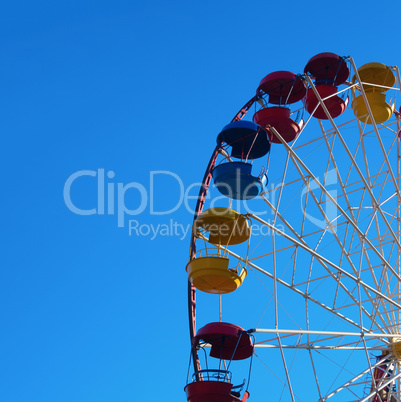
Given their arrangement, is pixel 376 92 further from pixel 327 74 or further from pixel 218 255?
pixel 218 255

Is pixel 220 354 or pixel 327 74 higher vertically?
pixel 327 74

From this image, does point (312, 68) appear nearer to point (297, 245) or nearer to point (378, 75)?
point (378, 75)

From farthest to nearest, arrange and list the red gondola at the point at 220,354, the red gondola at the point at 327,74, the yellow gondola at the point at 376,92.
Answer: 1. the yellow gondola at the point at 376,92
2. the red gondola at the point at 327,74
3. the red gondola at the point at 220,354

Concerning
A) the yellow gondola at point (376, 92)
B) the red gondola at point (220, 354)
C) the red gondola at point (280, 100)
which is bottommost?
the red gondola at point (220, 354)

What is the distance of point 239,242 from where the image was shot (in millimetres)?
15602

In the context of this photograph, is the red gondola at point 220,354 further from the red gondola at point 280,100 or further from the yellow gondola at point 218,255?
the red gondola at point 280,100

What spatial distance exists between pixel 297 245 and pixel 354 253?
6.49 feet

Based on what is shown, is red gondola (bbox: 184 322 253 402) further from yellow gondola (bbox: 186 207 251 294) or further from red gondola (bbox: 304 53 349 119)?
red gondola (bbox: 304 53 349 119)

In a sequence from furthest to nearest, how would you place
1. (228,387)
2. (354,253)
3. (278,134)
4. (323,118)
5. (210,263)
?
(323,118), (354,253), (278,134), (210,263), (228,387)

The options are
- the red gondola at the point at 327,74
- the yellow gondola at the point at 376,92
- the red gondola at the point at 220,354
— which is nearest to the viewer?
the red gondola at the point at 220,354

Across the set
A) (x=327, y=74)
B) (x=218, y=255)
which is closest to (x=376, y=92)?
(x=327, y=74)

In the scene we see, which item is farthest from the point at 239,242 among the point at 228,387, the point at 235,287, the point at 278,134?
the point at 228,387

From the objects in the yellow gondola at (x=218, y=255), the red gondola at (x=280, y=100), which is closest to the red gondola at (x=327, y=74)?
the red gondola at (x=280, y=100)

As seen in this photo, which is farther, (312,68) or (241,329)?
(312,68)
